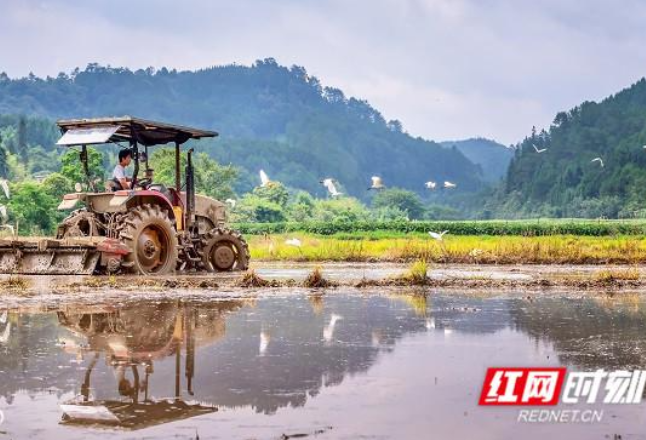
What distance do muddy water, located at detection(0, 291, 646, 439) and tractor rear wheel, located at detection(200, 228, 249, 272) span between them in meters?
6.81

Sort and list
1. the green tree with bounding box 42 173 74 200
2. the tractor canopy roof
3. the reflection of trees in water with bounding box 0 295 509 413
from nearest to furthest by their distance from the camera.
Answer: the reflection of trees in water with bounding box 0 295 509 413
the tractor canopy roof
the green tree with bounding box 42 173 74 200

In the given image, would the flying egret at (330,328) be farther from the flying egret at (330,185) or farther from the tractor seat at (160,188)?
the flying egret at (330,185)

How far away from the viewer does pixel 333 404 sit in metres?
6.87

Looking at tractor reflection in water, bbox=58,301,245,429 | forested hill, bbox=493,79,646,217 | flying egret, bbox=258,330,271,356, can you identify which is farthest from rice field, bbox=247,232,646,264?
forested hill, bbox=493,79,646,217

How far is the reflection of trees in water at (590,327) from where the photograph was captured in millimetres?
8703

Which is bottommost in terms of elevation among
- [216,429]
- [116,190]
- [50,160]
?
[216,429]

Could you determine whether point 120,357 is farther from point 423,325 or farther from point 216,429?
point 423,325

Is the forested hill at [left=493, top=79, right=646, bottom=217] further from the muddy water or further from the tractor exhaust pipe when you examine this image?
the muddy water

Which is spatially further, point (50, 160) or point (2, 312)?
point (50, 160)

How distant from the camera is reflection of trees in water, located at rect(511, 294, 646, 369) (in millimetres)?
8703

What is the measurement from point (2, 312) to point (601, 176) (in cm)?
11815

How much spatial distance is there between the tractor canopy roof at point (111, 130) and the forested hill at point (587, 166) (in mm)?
91790

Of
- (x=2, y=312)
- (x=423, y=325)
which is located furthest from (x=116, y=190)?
(x=423, y=325)

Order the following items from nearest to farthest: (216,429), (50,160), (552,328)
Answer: (216,429)
(552,328)
(50,160)
